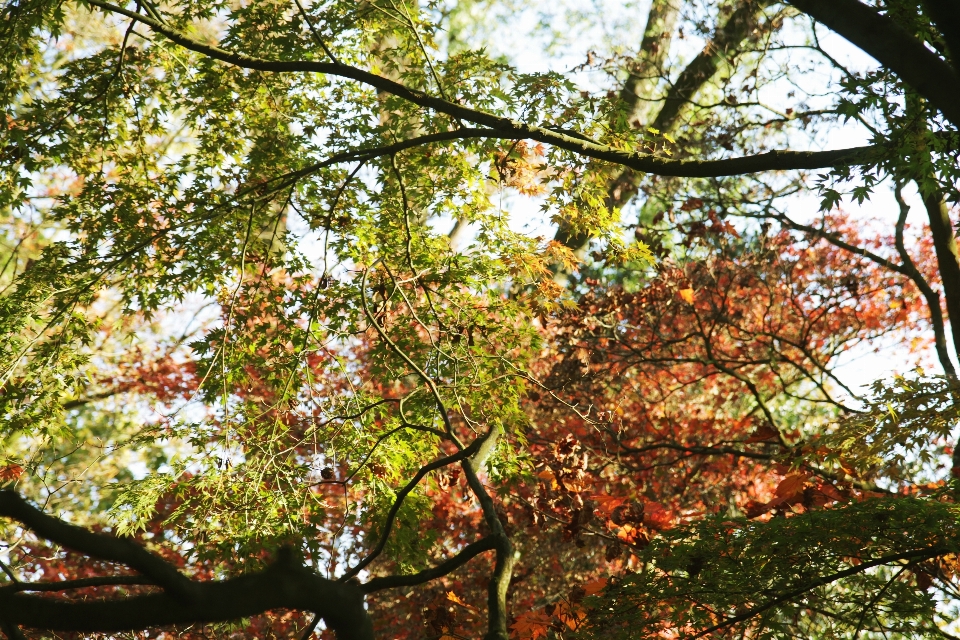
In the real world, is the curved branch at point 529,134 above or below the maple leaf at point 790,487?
above

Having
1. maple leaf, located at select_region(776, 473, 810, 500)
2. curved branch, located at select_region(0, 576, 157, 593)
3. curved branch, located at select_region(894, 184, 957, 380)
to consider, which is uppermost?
curved branch, located at select_region(894, 184, 957, 380)

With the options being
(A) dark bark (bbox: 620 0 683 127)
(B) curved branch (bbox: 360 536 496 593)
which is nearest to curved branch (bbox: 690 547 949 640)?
(B) curved branch (bbox: 360 536 496 593)

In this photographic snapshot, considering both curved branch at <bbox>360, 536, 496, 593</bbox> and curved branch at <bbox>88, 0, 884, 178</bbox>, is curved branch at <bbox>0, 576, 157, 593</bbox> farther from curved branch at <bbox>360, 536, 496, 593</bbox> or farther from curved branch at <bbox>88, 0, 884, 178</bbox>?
curved branch at <bbox>88, 0, 884, 178</bbox>

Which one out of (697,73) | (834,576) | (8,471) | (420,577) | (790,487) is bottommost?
(420,577)

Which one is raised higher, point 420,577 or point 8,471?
point 8,471

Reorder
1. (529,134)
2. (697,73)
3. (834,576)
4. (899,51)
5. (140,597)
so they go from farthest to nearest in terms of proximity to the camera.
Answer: (697,73) → (529,134) → (834,576) → (899,51) → (140,597)

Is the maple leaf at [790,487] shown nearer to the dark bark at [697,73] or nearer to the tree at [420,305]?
the tree at [420,305]

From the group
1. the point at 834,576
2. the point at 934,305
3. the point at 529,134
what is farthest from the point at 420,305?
the point at 934,305

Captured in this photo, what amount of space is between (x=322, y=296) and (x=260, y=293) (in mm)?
506

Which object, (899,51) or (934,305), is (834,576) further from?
(934,305)

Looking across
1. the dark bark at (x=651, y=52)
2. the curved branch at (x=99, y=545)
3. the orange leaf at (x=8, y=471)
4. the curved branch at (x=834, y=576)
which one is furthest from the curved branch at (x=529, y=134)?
the dark bark at (x=651, y=52)

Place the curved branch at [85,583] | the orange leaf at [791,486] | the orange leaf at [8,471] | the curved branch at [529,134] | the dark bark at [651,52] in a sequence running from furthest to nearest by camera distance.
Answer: the dark bark at [651,52], the orange leaf at [8,471], the orange leaf at [791,486], the curved branch at [529,134], the curved branch at [85,583]

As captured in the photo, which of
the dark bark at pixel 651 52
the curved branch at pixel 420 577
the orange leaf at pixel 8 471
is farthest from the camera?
the dark bark at pixel 651 52

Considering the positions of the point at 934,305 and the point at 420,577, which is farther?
the point at 934,305
